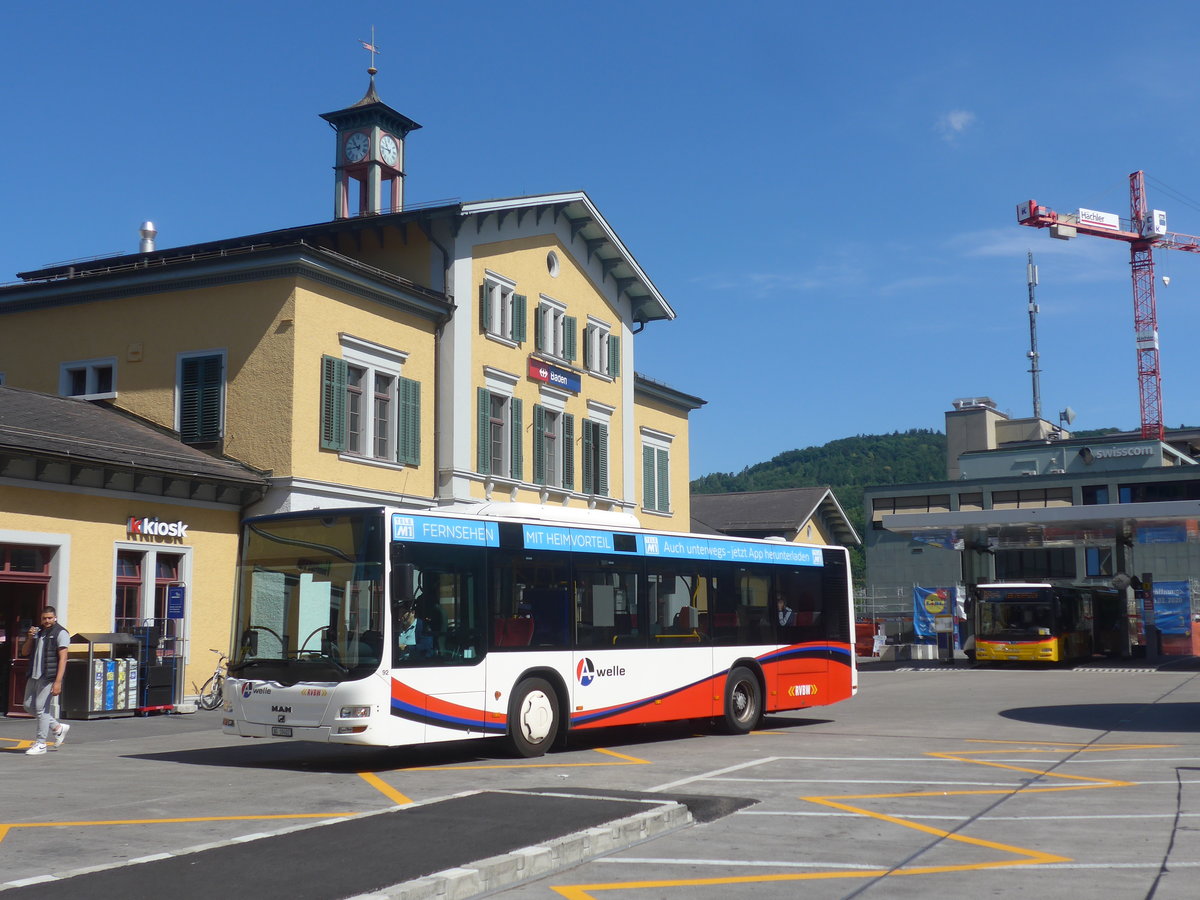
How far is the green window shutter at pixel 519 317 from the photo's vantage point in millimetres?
31406

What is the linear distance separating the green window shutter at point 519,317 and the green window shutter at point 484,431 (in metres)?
2.14

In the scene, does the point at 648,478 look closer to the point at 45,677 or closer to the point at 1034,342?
the point at 45,677

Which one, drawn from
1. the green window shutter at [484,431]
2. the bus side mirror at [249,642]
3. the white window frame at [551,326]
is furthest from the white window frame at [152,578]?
the white window frame at [551,326]

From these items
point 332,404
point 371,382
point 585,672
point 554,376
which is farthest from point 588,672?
point 554,376

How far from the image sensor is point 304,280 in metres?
25.0

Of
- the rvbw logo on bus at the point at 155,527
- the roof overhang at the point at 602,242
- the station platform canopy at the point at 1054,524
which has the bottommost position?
the rvbw logo on bus at the point at 155,527

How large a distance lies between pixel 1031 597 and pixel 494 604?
30.4 meters

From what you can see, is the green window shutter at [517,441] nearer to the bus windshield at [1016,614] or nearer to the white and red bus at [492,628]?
the white and red bus at [492,628]

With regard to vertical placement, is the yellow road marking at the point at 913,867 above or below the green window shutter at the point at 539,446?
below

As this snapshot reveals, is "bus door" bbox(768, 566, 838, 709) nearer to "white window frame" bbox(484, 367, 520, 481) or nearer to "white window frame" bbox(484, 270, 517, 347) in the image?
"white window frame" bbox(484, 367, 520, 481)

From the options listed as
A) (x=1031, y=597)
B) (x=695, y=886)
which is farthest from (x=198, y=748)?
(x=1031, y=597)

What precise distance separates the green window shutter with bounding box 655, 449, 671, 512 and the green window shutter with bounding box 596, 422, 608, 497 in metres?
4.64

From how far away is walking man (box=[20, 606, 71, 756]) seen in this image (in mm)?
15289

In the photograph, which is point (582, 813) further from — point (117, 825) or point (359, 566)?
point (359, 566)
